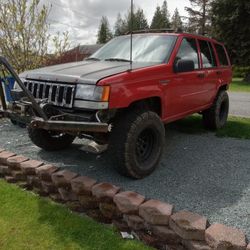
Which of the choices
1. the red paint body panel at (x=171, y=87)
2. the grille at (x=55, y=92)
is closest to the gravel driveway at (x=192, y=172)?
the red paint body panel at (x=171, y=87)

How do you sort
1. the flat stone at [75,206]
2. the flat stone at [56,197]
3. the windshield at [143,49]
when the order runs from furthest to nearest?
1. the windshield at [143,49]
2. the flat stone at [56,197]
3. the flat stone at [75,206]

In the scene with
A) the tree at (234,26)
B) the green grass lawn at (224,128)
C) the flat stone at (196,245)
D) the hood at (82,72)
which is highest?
the tree at (234,26)

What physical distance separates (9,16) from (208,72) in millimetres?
5520

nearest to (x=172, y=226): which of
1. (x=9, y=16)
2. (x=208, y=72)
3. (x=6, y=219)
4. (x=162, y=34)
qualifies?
(x=6, y=219)

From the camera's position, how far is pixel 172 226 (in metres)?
3.27

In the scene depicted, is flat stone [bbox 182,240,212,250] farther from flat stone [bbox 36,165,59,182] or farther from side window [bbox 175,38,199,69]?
side window [bbox 175,38,199,69]

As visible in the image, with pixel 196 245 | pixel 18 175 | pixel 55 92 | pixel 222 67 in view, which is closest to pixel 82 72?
pixel 55 92

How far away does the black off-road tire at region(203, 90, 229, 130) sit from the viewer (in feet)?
23.1

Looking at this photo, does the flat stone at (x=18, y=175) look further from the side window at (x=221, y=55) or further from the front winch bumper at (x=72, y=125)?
the side window at (x=221, y=55)

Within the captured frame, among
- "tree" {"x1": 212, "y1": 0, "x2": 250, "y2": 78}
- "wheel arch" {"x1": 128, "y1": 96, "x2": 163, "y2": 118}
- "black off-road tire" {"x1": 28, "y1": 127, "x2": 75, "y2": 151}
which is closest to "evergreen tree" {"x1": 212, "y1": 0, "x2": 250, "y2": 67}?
"tree" {"x1": 212, "y1": 0, "x2": 250, "y2": 78}

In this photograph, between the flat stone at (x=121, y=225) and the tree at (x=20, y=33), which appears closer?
the flat stone at (x=121, y=225)

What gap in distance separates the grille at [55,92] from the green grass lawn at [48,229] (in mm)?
1204

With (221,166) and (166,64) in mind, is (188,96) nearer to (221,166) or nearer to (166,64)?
(166,64)

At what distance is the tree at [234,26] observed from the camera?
2548 cm
